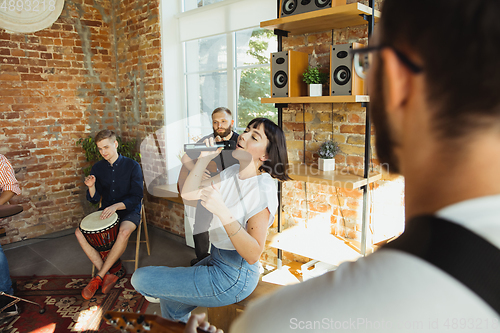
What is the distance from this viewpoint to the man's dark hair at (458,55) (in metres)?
0.31

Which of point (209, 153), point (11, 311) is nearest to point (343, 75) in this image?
point (209, 153)

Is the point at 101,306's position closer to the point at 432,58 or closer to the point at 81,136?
the point at 81,136

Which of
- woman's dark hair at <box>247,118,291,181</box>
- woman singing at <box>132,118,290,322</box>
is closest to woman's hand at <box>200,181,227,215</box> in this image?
→ woman singing at <box>132,118,290,322</box>

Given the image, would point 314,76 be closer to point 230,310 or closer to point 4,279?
point 230,310

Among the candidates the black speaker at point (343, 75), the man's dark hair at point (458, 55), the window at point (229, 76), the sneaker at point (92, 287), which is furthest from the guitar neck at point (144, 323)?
the window at point (229, 76)

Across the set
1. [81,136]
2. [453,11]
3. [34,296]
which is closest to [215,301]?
[453,11]

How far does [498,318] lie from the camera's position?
307mm

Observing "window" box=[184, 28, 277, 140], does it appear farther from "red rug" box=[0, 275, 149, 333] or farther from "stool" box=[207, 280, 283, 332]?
"red rug" box=[0, 275, 149, 333]

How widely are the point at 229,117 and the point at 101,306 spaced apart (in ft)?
6.11

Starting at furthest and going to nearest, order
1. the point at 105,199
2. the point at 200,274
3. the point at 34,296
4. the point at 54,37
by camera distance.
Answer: the point at 54,37
the point at 105,199
the point at 34,296
the point at 200,274

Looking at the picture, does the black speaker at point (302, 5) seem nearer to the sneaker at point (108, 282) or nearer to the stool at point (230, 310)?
the stool at point (230, 310)

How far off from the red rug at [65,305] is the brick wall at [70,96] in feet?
3.76

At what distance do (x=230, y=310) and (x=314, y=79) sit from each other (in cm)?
160

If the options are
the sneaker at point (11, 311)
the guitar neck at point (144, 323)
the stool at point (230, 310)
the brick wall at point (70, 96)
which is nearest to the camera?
the guitar neck at point (144, 323)
